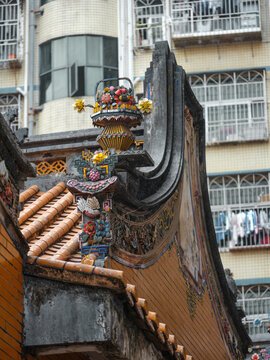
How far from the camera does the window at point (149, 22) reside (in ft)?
133

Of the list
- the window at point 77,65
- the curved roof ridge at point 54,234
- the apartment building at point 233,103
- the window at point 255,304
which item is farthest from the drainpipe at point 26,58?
the curved roof ridge at point 54,234

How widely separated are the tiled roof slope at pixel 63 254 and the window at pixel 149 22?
24.2 metres

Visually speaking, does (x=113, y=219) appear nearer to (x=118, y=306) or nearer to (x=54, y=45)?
(x=118, y=306)

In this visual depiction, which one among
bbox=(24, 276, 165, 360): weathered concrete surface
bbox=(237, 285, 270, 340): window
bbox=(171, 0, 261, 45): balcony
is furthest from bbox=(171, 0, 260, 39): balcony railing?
bbox=(24, 276, 165, 360): weathered concrete surface

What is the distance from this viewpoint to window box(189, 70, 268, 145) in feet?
129

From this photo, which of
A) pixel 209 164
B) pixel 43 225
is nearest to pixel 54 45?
pixel 209 164

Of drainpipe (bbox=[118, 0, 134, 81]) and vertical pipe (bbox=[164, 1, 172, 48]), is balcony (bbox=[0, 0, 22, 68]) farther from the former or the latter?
vertical pipe (bbox=[164, 1, 172, 48])

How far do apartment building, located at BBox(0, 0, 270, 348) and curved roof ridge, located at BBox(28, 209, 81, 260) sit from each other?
→ 2224cm

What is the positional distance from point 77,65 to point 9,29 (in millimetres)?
4139

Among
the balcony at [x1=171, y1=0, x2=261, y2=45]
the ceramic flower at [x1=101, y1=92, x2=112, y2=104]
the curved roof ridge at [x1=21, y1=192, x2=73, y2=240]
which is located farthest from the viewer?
the balcony at [x1=171, y1=0, x2=261, y2=45]

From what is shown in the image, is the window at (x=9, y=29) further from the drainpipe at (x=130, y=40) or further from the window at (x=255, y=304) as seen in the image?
the window at (x=255, y=304)

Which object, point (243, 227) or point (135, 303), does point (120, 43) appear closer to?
point (243, 227)

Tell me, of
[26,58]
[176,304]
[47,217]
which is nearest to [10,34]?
[26,58]

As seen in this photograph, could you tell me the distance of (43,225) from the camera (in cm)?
1496
